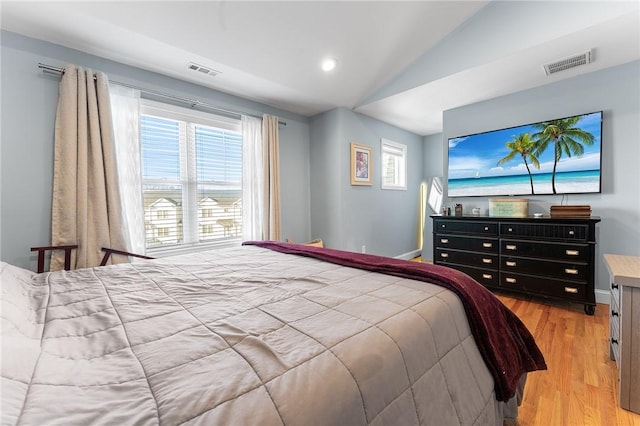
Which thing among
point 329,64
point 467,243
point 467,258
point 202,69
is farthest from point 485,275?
point 202,69

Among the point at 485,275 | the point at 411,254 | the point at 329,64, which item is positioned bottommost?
the point at 411,254

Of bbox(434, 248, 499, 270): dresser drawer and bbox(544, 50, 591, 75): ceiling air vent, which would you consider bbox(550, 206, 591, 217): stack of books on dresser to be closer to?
bbox(434, 248, 499, 270): dresser drawer

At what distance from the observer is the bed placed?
555 mm

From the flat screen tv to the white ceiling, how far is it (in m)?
0.53

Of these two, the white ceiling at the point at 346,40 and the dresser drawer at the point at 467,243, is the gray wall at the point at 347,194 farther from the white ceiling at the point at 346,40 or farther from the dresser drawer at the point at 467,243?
the dresser drawer at the point at 467,243

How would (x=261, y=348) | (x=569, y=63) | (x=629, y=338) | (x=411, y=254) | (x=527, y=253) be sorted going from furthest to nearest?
(x=411, y=254) < (x=527, y=253) < (x=569, y=63) < (x=629, y=338) < (x=261, y=348)

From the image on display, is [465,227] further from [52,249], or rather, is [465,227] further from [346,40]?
[52,249]

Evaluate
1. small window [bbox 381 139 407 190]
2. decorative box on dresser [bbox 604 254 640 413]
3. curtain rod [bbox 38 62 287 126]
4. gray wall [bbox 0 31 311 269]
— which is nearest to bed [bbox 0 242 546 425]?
decorative box on dresser [bbox 604 254 640 413]

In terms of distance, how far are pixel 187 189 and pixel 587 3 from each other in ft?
12.8

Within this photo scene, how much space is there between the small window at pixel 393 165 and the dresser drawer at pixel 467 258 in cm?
150

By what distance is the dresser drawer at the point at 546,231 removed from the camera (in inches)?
101

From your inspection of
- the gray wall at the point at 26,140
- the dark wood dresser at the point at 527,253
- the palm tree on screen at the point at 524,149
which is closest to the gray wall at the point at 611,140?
the palm tree on screen at the point at 524,149

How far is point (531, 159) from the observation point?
319 cm

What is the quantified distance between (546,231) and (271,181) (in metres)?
3.05
